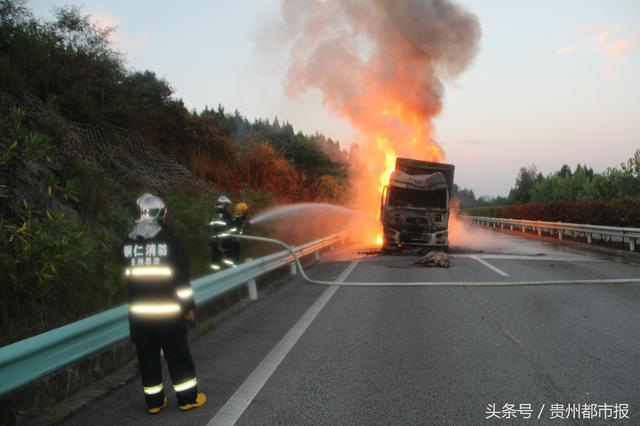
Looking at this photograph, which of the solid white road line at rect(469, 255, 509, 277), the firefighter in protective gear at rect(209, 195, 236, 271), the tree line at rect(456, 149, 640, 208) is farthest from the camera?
the tree line at rect(456, 149, 640, 208)

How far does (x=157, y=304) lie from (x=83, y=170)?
7937 millimetres

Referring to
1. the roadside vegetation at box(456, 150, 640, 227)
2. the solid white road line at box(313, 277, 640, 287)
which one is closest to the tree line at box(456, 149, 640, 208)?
the roadside vegetation at box(456, 150, 640, 227)

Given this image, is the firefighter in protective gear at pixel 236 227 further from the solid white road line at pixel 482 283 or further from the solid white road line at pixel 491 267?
the solid white road line at pixel 491 267

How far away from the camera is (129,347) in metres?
5.63

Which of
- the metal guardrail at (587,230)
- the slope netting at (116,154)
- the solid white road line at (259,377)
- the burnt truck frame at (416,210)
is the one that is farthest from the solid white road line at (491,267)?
the slope netting at (116,154)

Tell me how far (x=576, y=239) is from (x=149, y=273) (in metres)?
24.4

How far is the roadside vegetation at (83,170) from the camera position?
5395 millimetres

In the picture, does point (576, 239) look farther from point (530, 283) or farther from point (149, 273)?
point (149, 273)

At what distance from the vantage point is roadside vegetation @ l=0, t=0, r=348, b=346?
5.39m

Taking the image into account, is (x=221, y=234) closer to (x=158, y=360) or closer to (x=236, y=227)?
(x=236, y=227)

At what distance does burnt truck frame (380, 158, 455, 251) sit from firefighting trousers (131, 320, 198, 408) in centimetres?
1496

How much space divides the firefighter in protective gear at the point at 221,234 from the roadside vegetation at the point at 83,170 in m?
0.45

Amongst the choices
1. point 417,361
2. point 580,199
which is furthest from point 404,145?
point 580,199

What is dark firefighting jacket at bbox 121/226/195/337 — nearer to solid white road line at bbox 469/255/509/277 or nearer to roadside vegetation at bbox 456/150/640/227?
solid white road line at bbox 469/255/509/277
